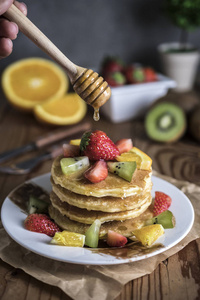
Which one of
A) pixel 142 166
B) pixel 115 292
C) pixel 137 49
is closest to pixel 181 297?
pixel 115 292

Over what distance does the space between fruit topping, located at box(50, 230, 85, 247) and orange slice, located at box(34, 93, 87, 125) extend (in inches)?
64.9

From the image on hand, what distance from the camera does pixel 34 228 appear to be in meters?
1.68

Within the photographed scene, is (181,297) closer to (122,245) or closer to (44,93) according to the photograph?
(122,245)

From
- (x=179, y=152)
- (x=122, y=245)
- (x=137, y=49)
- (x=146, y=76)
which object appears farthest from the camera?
(x=137, y=49)

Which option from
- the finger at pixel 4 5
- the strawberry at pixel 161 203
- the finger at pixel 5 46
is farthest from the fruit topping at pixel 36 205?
the finger at pixel 4 5

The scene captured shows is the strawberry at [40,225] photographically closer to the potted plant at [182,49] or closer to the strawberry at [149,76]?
the strawberry at [149,76]

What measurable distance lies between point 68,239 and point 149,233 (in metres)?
0.34

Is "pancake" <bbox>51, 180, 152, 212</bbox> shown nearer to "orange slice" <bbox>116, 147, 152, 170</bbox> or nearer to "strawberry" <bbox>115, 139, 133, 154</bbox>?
"orange slice" <bbox>116, 147, 152, 170</bbox>

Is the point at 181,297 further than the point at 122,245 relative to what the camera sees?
No

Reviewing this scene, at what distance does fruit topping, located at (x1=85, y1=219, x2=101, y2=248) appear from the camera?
5.32ft

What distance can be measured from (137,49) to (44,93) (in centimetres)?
121

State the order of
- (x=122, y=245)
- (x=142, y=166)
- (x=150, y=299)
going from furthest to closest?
(x=142, y=166), (x=122, y=245), (x=150, y=299)

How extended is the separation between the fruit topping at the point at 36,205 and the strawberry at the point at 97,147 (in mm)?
352

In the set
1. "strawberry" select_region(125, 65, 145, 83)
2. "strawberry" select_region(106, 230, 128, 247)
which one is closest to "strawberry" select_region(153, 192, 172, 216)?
"strawberry" select_region(106, 230, 128, 247)
